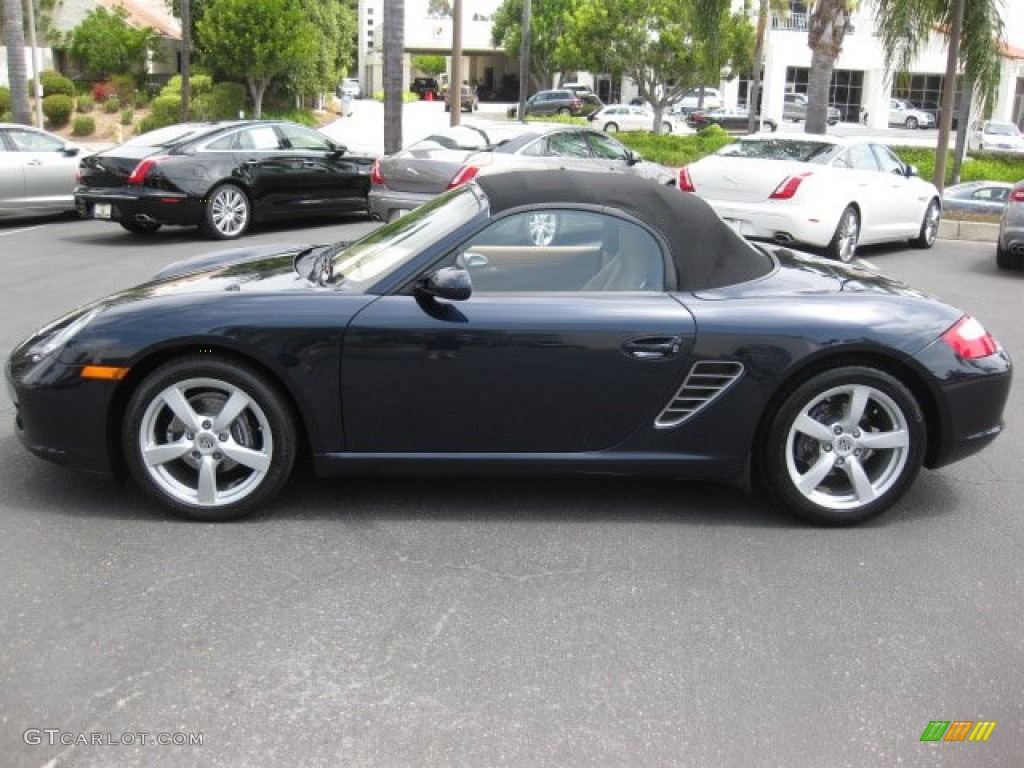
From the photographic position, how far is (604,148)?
1469cm

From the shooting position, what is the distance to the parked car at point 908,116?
61494mm

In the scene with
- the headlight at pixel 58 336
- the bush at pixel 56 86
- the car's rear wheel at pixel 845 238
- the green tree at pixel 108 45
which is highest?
the green tree at pixel 108 45

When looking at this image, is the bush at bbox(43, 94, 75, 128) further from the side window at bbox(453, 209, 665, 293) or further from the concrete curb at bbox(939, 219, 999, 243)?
the side window at bbox(453, 209, 665, 293)

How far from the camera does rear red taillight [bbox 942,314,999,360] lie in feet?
15.2

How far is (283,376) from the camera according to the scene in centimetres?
434

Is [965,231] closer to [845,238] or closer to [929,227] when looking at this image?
[929,227]

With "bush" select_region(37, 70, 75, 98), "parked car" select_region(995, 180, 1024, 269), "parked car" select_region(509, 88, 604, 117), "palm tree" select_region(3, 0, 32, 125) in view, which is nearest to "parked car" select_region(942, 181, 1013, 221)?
"parked car" select_region(995, 180, 1024, 269)

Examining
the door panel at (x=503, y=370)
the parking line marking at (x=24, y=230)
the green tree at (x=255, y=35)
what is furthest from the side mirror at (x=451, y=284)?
the green tree at (x=255, y=35)

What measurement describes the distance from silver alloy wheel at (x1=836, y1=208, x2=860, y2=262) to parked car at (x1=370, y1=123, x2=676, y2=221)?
2.45m

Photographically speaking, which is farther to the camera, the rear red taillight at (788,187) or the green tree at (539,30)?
the green tree at (539,30)

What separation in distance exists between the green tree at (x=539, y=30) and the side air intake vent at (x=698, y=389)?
181ft

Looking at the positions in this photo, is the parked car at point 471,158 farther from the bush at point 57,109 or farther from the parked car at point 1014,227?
the bush at point 57,109

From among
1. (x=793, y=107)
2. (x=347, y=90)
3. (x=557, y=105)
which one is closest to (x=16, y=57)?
(x=557, y=105)

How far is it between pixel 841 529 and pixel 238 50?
37.9 m
